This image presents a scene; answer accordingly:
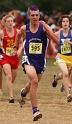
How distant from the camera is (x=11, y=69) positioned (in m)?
13.6

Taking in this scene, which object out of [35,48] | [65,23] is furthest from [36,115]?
[65,23]

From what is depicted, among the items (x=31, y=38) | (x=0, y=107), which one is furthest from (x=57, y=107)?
(x=31, y=38)

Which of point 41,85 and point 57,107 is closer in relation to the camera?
point 57,107

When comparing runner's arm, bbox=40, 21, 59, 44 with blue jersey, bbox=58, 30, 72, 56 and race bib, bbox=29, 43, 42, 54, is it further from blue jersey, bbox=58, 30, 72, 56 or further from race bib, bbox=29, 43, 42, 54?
blue jersey, bbox=58, 30, 72, 56

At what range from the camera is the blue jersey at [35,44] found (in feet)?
34.9

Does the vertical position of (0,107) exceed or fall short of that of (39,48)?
it falls short

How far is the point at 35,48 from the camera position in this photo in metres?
10.6

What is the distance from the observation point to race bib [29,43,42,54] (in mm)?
10647

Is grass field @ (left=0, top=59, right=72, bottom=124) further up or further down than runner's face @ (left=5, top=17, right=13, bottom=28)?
further down

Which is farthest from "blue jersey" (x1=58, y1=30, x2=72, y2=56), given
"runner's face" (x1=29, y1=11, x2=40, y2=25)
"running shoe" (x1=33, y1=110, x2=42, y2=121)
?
"running shoe" (x1=33, y1=110, x2=42, y2=121)

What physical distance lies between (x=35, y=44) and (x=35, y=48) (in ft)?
0.34

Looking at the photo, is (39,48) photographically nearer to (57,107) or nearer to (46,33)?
(46,33)

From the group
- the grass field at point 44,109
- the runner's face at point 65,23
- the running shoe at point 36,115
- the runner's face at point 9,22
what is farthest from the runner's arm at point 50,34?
the runner's face at point 65,23

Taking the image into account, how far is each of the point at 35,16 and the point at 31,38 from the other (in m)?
0.42
